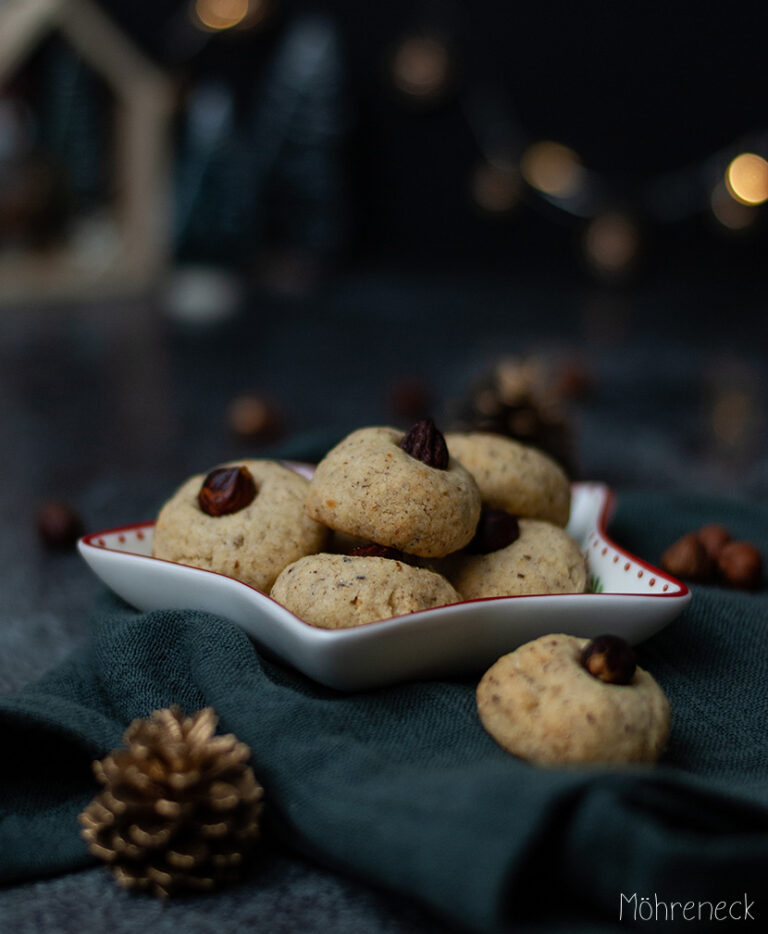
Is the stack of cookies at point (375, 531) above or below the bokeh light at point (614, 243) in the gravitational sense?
below

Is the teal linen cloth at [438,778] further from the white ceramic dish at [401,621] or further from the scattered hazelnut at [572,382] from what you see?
the scattered hazelnut at [572,382]

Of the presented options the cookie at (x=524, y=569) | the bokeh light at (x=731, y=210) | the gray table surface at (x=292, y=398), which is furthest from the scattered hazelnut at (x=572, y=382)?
the bokeh light at (x=731, y=210)

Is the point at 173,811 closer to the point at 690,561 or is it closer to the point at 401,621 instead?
the point at 401,621

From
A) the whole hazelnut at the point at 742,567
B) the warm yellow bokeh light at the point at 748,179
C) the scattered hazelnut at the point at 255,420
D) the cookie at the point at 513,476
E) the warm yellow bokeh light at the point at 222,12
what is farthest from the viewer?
the warm yellow bokeh light at the point at 222,12

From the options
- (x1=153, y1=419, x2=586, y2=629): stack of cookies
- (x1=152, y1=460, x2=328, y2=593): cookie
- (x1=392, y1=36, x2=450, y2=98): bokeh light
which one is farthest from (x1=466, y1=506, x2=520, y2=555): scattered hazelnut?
(x1=392, y1=36, x2=450, y2=98): bokeh light

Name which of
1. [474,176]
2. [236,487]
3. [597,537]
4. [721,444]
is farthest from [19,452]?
[474,176]

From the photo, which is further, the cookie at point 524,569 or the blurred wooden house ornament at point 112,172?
the blurred wooden house ornament at point 112,172
